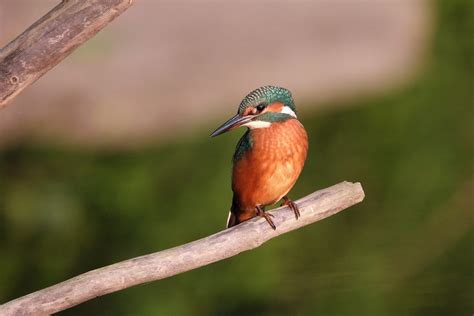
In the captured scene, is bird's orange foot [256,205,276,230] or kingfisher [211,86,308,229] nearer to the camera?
kingfisher [211,86,308,229]

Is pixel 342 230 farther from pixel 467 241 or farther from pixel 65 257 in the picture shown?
pixel 65 257

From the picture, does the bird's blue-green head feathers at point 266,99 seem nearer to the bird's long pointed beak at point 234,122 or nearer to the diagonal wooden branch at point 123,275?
the bird's long pointed beak at point 234,122

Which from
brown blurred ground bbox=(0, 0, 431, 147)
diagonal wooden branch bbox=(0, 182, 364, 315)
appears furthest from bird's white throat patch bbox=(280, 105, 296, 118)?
brown blurred ground bbox=(0, 0, 431, 147)

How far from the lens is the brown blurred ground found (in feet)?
12.3

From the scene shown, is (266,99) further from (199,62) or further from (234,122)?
(199,62)

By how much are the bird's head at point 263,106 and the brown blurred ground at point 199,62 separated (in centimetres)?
225

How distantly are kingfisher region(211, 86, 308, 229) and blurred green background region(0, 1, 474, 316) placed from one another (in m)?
1.66

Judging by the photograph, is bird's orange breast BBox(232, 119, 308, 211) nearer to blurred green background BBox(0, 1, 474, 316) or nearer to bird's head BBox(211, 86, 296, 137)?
bird's head BBox(211, 86, 296, 137)

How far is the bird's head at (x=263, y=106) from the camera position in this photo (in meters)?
1.19

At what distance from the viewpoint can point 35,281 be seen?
2.99 m

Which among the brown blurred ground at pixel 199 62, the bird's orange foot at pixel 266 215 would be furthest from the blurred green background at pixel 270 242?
the bird's orange foot at pixel 266 215

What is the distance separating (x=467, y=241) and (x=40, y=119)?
58.7 inches

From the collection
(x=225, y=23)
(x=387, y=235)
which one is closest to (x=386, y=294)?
(x=387, y=235)

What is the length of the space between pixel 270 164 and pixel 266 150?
20 mm
